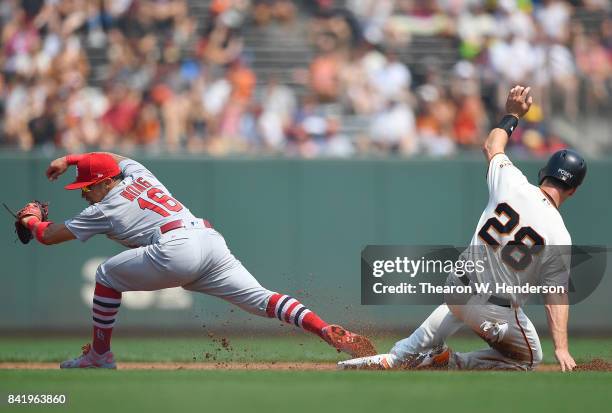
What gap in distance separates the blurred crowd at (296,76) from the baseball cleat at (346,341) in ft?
14.7

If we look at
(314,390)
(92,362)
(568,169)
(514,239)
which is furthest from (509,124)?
(92,362)

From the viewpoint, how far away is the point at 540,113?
42.7 ft

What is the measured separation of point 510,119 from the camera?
23.7 feet

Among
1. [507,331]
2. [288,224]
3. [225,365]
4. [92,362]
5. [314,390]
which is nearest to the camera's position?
[314,390]

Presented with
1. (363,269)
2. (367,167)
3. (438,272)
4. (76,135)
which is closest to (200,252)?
(438,272)

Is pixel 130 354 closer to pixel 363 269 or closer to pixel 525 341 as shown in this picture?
pixel 363 269

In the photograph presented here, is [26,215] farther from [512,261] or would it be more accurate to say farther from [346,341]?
[512,261]

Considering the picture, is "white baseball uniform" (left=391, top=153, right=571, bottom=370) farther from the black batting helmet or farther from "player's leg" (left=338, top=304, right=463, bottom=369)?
the black batting helmet

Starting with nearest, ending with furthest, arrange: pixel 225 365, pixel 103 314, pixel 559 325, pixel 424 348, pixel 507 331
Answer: pixel 559 325
pixel 507 331
pixel 424 348
pixel 103 314
pixel 225 365

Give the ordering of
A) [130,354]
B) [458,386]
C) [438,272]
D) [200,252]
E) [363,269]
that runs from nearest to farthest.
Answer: [458,386] < [200,252] < [438,272] < [130,354] < [363,269]

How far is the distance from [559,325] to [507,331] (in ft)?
1.59

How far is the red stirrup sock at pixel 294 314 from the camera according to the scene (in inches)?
298

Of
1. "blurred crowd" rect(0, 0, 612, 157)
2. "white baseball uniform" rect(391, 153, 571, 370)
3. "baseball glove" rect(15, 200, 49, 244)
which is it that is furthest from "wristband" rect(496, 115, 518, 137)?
"blurred crowd" rect(0, 0, 612, 157)

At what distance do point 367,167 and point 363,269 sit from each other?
4.08ft
